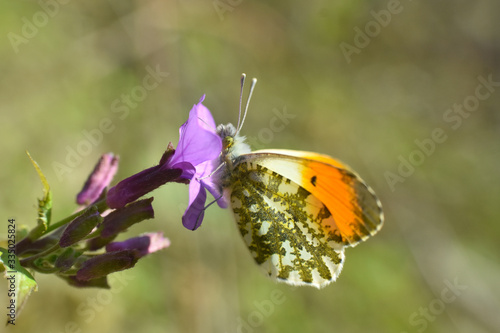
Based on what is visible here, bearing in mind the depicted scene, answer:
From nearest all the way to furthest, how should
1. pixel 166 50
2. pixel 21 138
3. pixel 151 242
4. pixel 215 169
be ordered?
pixel 151 242 < pixel 215 169 < pixel 21 138 < pixel 166 50

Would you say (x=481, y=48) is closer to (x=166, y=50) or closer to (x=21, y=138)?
(x=166, y=50)

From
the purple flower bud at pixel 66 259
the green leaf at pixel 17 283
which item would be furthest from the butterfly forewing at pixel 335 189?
the green leaf at pixel 17 283

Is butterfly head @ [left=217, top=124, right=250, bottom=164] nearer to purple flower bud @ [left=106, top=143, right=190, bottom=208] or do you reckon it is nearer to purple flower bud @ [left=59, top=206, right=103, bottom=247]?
purple flower bud @ [left=106, top=143, right=190, bottom=208]

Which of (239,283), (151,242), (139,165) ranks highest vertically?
(139,165)

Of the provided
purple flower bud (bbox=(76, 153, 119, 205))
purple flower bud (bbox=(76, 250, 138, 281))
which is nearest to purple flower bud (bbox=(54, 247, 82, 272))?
purple flower bud (bbox=(76, 250, 138, 281))

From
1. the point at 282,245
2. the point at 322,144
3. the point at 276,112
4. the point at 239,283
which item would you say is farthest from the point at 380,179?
the point at 282,245

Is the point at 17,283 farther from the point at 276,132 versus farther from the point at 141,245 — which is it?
the point at 276,132

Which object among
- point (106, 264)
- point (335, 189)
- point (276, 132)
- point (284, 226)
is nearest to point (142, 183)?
point (106, 264)
